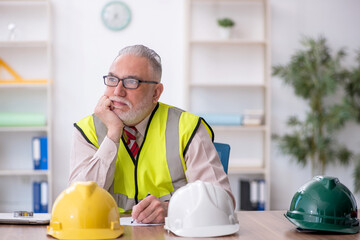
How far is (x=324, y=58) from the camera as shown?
194 inches

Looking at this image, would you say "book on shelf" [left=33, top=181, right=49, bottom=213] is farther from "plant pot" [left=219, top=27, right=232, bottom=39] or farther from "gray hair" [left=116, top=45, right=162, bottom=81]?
"gray hair" [left=116, top=45, right=162, bottom=81]

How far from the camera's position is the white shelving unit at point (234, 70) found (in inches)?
199

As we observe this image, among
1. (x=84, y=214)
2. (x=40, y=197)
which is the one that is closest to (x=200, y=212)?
(x=84, y=214)

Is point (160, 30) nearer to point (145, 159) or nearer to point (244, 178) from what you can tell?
point (244, 178)

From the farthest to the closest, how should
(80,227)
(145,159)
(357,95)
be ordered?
1. (357,95)
2. (145,159)
3. (80,227)

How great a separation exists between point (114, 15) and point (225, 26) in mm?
1080

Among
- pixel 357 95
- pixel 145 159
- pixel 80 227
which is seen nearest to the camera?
pixel 80 227

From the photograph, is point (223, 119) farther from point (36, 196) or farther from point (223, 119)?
point (36, 196)

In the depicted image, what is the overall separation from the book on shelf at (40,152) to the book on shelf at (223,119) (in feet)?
4.90

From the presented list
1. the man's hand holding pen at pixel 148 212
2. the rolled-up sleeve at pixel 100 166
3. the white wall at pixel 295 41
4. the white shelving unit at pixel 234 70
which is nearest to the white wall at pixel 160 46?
the white wall at pixel 295 41

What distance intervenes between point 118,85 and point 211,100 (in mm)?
3075

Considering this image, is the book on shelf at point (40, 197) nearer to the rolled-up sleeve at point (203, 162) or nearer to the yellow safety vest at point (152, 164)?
the yellow safety vest at point (152, 164)

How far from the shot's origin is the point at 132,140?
82.2 inches

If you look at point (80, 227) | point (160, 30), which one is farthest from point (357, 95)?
point (80, 227)
